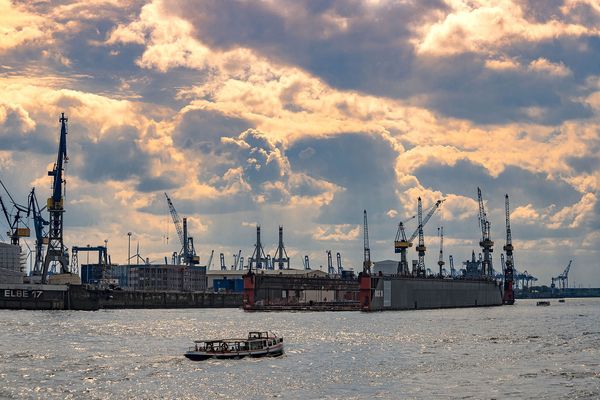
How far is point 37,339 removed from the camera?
134 m

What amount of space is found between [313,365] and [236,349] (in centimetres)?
A: 847

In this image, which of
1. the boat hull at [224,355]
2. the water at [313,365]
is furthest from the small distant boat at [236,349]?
the water at [313,365]

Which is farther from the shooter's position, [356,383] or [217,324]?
[217,324]

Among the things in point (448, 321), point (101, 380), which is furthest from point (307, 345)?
point (448, 321)

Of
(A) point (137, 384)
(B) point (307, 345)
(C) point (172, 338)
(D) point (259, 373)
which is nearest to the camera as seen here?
(A) point (137, 384)

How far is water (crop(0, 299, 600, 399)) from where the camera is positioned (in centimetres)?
8444

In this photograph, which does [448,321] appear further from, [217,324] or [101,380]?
[101,380]

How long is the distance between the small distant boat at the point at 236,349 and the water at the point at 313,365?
41.8 inches

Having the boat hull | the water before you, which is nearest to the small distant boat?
the boat hull

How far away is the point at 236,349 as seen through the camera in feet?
350

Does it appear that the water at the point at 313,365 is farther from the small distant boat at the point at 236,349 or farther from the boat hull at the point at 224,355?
the small distant boat at the point at 236,349

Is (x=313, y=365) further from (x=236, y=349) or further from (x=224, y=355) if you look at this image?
(x=224, y=355)

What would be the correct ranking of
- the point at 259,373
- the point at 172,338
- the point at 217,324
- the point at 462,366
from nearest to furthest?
the point at 259,373 < the point at 462,366 < the point at 172,338 < the point at 217,324

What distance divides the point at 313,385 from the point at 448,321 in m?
111
